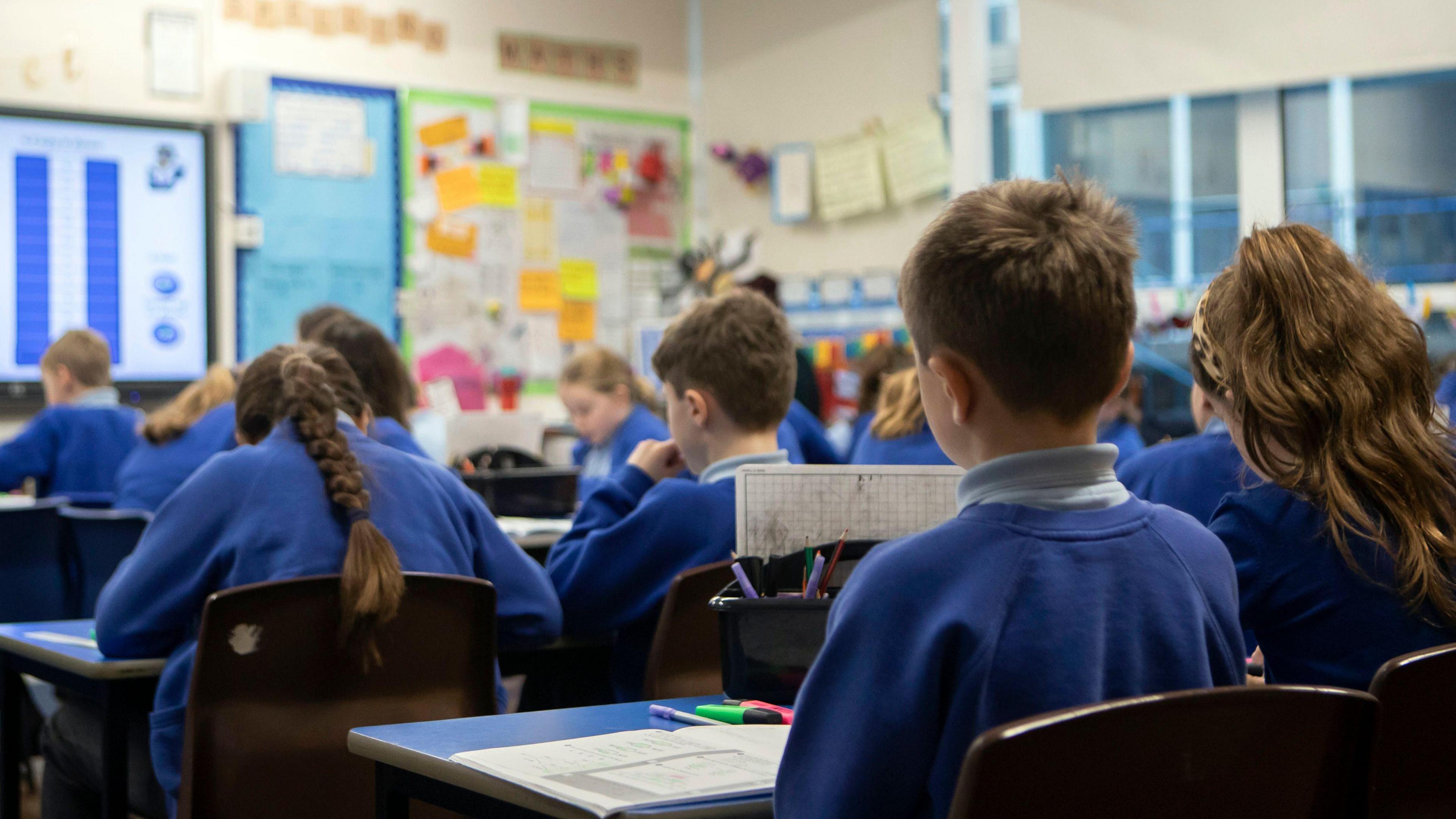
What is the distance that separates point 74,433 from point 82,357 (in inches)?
10.5

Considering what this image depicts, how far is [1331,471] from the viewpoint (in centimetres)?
139

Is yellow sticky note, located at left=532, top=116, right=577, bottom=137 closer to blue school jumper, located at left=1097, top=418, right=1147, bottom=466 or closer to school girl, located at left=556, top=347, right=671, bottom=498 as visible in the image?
school girl, located at left=556, top=347, right=671, bottom=498

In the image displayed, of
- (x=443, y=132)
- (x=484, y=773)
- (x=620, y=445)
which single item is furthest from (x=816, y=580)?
(x=443, y=132)

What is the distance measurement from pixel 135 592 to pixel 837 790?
1.30 meters

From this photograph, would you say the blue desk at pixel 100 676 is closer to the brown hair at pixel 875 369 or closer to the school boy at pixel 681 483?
the school boy at pixel 681 483

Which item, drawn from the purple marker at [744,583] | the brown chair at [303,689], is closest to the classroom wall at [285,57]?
the brown chair at [303,689]

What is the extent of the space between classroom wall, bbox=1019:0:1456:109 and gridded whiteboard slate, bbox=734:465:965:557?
3984 mm

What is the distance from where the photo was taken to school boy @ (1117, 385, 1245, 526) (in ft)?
7.56

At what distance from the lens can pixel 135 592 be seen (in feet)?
6.30

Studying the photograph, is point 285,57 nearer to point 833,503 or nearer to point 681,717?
point 833,503

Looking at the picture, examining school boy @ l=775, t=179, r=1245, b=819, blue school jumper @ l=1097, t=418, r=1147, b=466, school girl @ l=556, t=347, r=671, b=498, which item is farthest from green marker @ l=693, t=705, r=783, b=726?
school girl @ l=556, t=347, r=671, b=498

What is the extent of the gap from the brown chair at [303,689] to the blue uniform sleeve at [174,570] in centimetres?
21

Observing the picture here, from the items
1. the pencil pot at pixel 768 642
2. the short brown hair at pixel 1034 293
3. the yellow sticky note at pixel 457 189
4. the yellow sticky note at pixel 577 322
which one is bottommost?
A: the pencil pot at pixel 768 642

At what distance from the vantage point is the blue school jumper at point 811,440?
3559 mm
